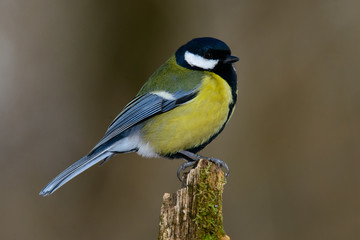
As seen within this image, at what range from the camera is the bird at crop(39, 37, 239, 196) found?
3680mm

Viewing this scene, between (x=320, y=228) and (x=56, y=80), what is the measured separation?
3094 millimetres

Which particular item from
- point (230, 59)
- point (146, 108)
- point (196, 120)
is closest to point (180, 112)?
point (196, 120)

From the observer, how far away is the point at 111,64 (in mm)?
5402

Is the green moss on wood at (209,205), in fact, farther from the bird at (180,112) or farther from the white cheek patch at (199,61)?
the white cheek patch at (199,61)

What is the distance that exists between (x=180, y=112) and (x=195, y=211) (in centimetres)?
105

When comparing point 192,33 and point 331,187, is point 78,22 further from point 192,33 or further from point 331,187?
point 331,187

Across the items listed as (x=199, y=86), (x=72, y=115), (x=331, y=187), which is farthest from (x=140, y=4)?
(x=331, y=187)

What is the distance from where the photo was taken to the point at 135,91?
5.25 meters

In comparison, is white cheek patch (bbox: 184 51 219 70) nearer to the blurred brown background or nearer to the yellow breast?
the yellow breast

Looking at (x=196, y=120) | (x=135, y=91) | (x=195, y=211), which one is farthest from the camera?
(x=135, y=91)

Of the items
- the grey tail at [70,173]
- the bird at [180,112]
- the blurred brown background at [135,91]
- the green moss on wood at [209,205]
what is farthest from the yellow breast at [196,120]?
the blurred brown background at [135,91]

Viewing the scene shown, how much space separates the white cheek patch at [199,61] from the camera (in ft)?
12.5

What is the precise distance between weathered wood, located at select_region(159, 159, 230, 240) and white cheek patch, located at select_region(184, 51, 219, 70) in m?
1.11

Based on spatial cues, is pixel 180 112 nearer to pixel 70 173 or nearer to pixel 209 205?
pixel 70 173
